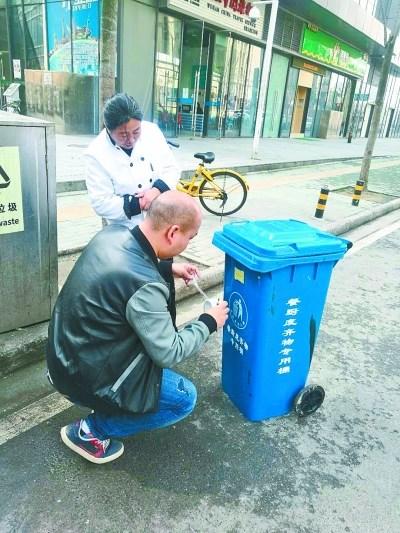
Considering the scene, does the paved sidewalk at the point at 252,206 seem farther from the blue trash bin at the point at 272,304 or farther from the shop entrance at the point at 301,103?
the shop entrance at the point at 301,103

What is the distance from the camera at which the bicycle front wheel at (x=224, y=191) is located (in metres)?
6.73

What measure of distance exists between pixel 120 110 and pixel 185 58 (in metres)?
14.5

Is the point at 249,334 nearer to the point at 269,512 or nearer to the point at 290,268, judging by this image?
the point at 290,268

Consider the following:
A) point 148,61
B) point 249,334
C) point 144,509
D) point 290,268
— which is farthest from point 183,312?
point 148,61

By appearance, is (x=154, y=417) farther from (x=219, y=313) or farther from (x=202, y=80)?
(x=202, y=80)

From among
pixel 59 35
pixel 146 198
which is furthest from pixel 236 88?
pixel 146 198

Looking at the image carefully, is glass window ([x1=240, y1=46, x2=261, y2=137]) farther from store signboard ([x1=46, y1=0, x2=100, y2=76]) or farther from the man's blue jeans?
the man's blue jeans

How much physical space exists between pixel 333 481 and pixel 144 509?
0.95 meters

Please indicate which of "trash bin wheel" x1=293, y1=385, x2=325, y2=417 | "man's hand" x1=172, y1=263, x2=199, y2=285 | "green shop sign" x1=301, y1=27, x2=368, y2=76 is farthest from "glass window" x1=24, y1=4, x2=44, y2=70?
"trash bin wheel" x1=293, y1=385, x2=325, y2=417

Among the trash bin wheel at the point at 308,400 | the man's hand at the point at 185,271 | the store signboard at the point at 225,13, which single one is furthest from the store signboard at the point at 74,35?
the trash bin wheel at the point at 308,400

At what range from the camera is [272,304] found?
2246 millimetres

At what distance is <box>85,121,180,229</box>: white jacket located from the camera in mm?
2752

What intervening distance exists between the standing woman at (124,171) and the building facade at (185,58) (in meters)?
9.17

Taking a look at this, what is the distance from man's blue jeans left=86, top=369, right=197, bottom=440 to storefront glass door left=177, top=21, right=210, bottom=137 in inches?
585
